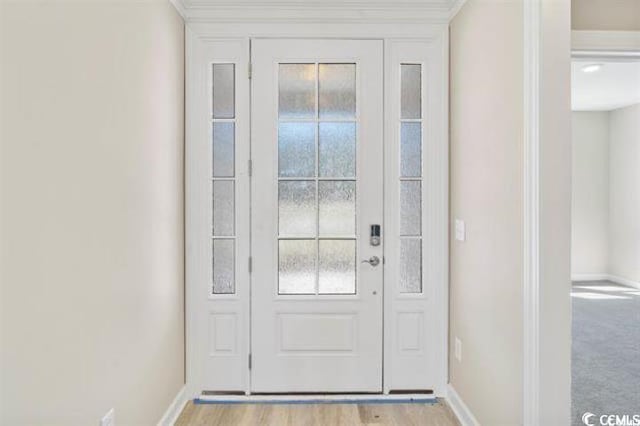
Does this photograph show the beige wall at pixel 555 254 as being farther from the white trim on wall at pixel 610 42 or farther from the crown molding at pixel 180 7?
the crown molding at pixel 180 7

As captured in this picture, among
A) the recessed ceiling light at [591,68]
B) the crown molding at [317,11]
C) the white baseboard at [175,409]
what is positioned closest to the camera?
the white baseboard at [175,409]

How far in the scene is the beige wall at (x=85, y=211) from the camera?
47.4 inches

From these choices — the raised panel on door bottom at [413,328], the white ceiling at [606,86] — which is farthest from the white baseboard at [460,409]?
the white ceiling at [606,86]

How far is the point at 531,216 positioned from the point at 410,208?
110 centimetres

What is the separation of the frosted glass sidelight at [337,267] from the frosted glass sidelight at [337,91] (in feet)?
2.83

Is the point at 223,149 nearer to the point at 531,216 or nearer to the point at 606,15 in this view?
the point at 531,216

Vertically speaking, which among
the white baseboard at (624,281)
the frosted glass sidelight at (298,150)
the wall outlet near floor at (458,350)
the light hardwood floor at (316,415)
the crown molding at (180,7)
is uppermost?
the crown molding at (180,7)

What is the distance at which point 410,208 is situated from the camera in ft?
9.20

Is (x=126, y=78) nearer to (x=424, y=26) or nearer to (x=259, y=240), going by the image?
(x=259, y=240)

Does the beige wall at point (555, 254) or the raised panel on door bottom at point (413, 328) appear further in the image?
the raised panel on door bottom at point (413, 328)

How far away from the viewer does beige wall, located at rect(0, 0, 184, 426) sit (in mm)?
1205

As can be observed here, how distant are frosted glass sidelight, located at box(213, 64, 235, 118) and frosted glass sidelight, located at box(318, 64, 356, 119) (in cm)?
58

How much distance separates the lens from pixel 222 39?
9.04ft

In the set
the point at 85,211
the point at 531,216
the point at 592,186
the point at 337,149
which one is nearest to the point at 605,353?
the point at 531,216
